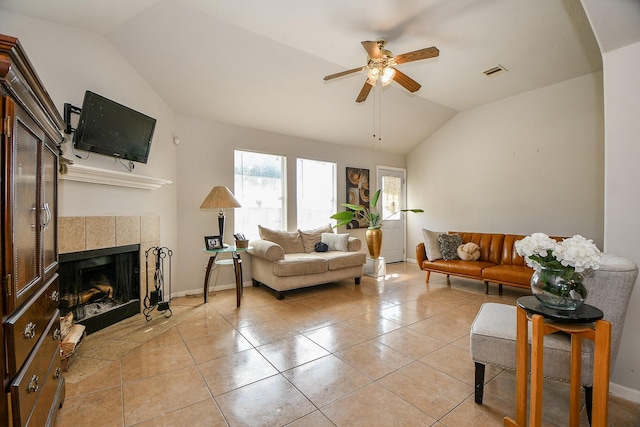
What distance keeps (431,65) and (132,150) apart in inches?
156

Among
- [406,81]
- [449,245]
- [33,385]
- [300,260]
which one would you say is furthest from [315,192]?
[33,385]

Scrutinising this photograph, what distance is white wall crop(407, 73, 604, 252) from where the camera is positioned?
4.30 m

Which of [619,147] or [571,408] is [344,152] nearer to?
[619,147]

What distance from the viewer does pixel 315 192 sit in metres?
5.59

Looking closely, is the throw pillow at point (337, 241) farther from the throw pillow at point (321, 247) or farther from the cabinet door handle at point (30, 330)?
the cabinet door handle at point (30, 330)

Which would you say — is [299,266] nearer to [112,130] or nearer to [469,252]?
[112,130]

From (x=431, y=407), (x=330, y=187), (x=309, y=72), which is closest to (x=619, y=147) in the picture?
(x=431, y=407)

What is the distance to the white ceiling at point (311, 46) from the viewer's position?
2734 mm

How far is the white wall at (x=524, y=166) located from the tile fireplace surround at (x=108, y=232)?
5461mm

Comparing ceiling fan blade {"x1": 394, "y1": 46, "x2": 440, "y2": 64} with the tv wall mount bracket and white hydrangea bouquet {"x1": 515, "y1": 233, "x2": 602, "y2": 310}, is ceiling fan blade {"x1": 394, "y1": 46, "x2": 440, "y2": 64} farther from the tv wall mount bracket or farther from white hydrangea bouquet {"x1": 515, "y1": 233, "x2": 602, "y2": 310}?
the tv wall mount bracket

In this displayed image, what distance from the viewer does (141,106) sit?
3.44 m

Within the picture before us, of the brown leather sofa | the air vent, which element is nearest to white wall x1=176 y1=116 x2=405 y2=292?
the brown leather sofa

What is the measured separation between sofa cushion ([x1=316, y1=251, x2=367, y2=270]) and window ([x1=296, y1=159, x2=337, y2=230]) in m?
1.08

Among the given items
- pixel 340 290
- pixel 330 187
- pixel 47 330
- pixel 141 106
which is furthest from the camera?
pixel 330 187
